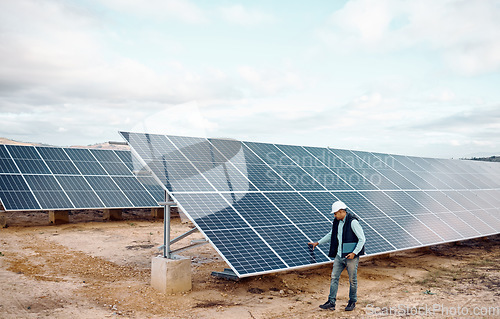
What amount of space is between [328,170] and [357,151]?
5.26 metres

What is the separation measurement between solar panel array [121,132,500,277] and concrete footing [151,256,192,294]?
1.57 m

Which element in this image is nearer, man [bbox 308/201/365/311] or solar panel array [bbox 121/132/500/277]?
man [bbox 308/201/365/311]

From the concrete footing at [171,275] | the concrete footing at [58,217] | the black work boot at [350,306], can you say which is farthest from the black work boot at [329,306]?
the concrete footing at [58,217]

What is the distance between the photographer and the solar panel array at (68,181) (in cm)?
2206

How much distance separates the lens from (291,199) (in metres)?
13.9

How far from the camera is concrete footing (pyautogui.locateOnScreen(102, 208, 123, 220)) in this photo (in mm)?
25344

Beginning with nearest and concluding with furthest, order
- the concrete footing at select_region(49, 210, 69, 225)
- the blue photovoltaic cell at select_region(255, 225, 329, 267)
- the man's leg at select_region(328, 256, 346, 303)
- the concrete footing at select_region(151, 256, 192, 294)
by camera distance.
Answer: the man's leg at select_region(328, 256, 346, 303) → the blue photovoltaic cell at select_region(255, 225, 329, 267) → the concrete footing at select_region(151, 256, 192, 294) → the concrete footing at select_region(49, 210, 69, 225)

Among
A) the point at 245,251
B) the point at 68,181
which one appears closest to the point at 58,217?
the point at 68,181

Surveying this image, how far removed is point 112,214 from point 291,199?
1552cm

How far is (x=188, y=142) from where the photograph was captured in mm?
14336

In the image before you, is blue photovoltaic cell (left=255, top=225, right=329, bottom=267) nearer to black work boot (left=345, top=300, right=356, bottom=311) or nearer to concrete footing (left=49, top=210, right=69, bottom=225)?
black work boot (left=345, top=300, right=356, bottom=311)

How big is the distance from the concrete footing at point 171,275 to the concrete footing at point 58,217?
46.4ft

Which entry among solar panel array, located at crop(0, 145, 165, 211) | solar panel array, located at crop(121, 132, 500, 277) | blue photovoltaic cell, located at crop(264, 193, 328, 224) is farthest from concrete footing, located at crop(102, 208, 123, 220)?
blue photovoltaic cell, located at crop(264, 193, 328, 224)

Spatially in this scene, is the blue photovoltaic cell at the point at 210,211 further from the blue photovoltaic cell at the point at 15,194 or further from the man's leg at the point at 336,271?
the blue photovoltaic cell at the point at 15,194
